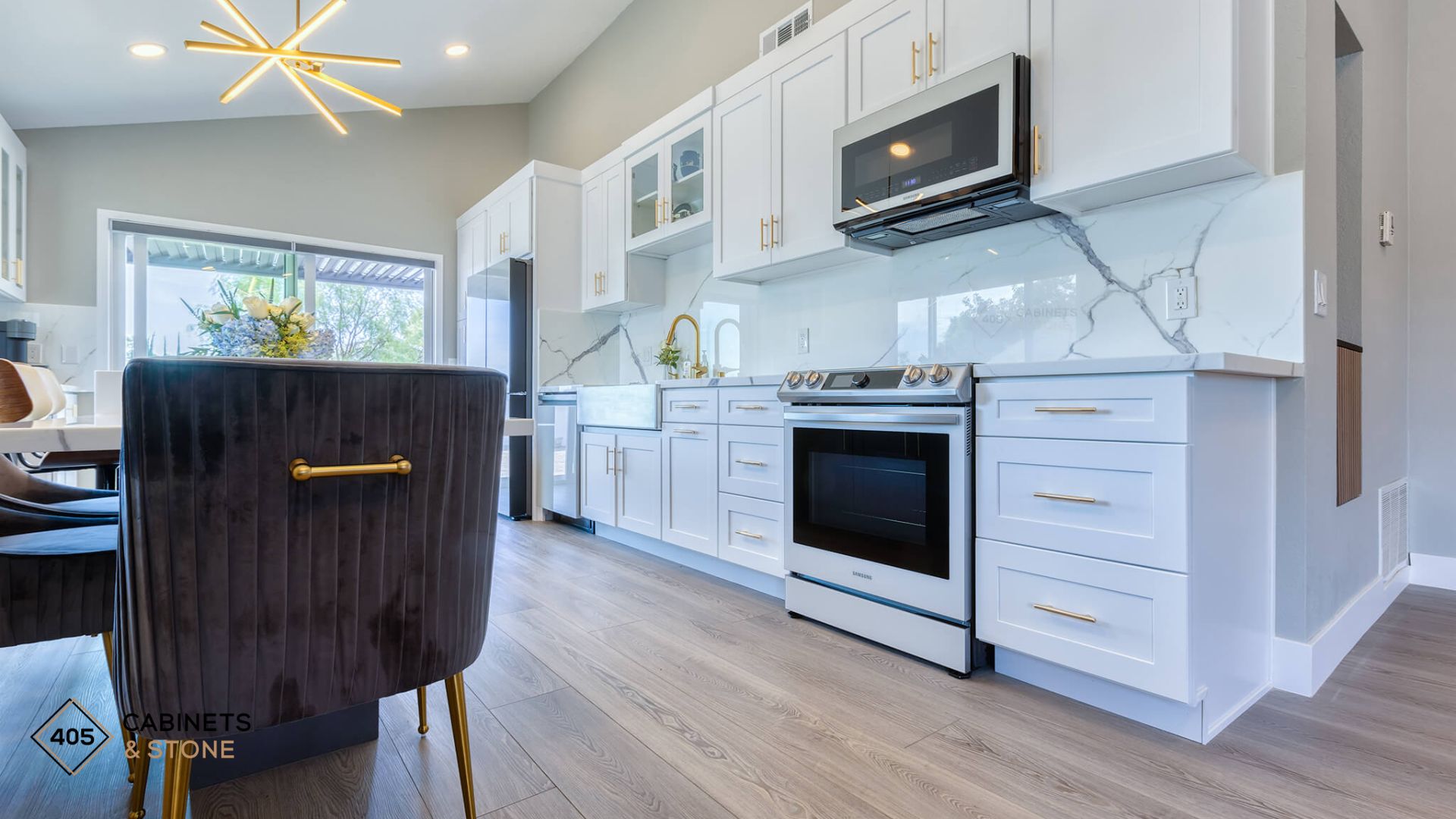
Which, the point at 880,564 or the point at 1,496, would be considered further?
the point at 880,564

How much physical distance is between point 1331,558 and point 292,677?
2.63m

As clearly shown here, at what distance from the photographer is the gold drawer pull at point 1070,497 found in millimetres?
1636

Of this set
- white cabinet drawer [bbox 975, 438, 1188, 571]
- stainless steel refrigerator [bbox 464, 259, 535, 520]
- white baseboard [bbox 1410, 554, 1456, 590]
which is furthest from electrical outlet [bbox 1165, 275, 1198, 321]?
stainless steel refrigerator [bbox 464, 259, 535, 520]

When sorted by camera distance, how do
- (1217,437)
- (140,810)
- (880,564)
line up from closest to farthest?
(140,810), (1217,437), (880,564)

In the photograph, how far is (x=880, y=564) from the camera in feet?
6.92

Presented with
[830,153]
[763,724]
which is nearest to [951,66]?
[830,153]

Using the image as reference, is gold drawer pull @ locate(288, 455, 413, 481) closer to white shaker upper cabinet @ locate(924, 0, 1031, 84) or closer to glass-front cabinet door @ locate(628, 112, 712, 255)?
white shaker upper cabinet @ locate(924, 0, 1031, 84)

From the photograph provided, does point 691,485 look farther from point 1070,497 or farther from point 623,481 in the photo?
point 1070,497

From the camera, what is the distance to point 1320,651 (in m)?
1.83

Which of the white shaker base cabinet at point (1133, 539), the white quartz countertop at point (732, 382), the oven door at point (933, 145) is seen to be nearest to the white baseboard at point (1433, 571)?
the white shaker base cabinet at point (1133, 539)

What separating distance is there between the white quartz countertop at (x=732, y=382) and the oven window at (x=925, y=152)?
72cm

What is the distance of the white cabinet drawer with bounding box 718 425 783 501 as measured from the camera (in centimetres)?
260

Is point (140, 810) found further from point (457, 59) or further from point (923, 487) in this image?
point (457, 59)

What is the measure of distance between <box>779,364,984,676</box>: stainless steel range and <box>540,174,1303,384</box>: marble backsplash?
618mm
